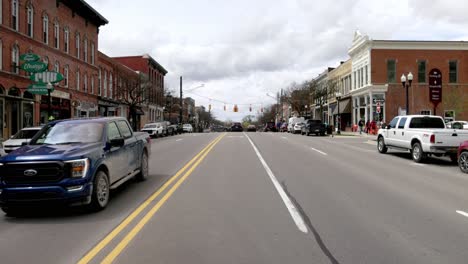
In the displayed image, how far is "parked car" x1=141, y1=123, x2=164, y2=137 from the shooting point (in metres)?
41.7

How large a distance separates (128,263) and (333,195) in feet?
17.7

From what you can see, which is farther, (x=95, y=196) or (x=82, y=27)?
(x=82, y=27)

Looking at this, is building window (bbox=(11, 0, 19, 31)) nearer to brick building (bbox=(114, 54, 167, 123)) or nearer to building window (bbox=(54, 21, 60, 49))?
building window (bbox=(54, 21, 60, 49))

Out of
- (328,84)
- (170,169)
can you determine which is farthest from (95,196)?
(328,84)

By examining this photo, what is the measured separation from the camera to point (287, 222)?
689cm

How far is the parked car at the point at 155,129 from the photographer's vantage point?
137 feet

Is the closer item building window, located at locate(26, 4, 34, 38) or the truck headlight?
the truck headlight

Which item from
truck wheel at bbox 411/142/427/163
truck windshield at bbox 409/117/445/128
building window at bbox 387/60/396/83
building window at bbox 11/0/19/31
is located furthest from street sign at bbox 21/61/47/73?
building window at bbox 387/60/396/83

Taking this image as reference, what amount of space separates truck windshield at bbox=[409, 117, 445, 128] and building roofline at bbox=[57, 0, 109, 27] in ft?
101

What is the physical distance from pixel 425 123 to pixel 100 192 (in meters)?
14.8

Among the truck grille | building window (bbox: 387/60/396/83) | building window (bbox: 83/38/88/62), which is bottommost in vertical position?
the truck grille

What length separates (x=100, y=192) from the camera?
7930 mm

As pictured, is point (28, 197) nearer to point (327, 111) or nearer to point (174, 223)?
point (174, 223)

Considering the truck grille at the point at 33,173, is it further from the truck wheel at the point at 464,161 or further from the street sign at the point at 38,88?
the street sign at the point at 38,88
